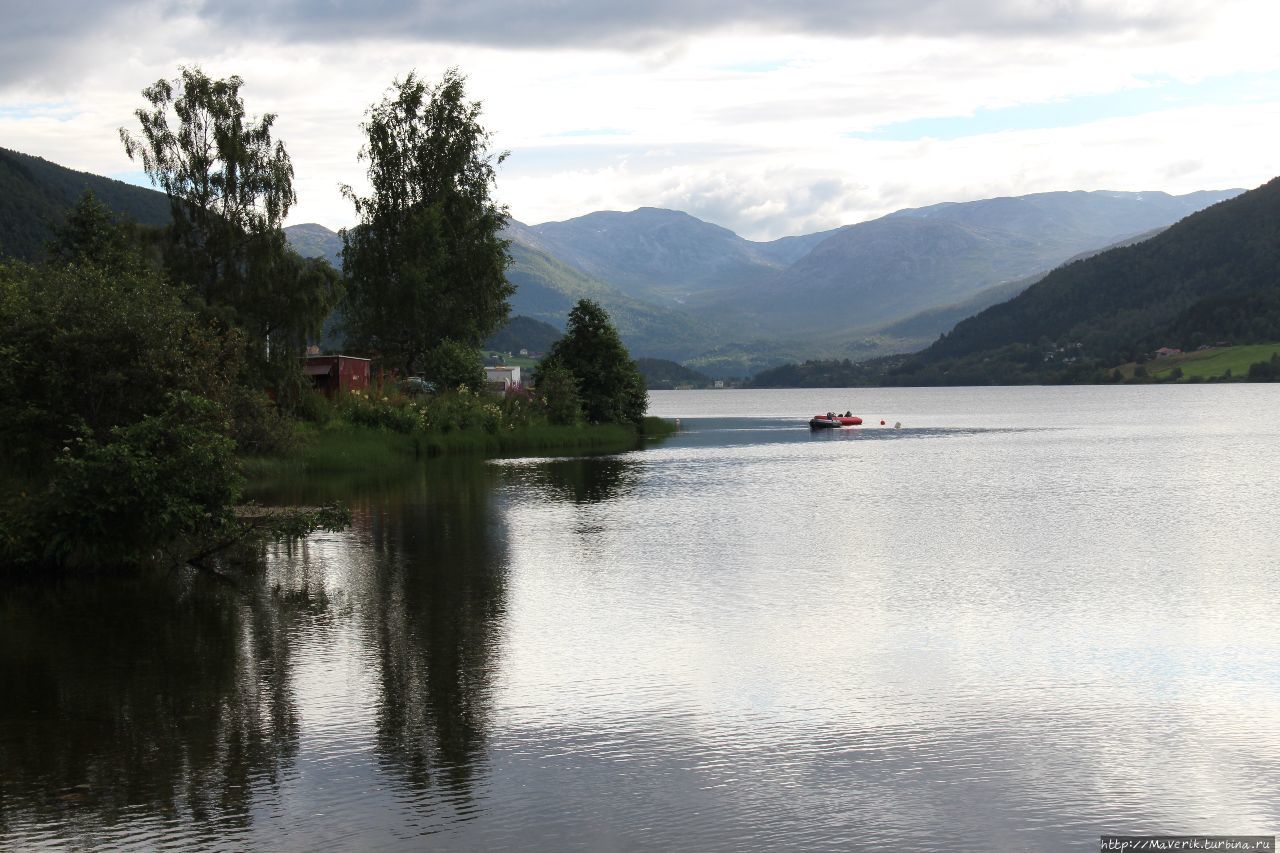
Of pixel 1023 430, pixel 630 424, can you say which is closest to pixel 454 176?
pixel 630 424

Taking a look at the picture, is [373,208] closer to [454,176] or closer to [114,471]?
[454,176]

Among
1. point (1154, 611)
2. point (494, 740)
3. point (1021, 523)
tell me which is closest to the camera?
point (494, 740)

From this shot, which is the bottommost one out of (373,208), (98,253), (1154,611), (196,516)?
(1154,611)

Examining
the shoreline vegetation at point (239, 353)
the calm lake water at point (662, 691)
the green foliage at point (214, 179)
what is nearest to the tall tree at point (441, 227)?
the shoreline vegetation at point (239, 353)

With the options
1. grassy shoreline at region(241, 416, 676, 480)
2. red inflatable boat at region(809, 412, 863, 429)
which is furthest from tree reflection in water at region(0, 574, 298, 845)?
red inflatable boat at region(809, 412, 863, 429)

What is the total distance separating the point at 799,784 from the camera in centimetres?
1298

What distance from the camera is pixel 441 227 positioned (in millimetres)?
83375

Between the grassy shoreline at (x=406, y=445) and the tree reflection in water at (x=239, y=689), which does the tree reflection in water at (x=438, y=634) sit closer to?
the tree reflection in water at (x=239, y=689)

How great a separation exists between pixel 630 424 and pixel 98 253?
2251 inches

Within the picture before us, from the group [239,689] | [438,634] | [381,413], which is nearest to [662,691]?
[438,634]

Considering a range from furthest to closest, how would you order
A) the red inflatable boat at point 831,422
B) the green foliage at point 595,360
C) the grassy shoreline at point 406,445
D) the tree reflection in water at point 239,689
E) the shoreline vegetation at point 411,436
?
the red inflatable boat at point 831,422, the green foliage at point 595,360, the shoreline vegetation at point 411,436, the grassy shoreline at point 406,445, the tree reflection in water at point 239,689

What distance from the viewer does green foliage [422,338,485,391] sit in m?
82.2

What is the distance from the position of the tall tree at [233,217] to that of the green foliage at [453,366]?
23.3 metres

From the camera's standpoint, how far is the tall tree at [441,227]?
277ft
